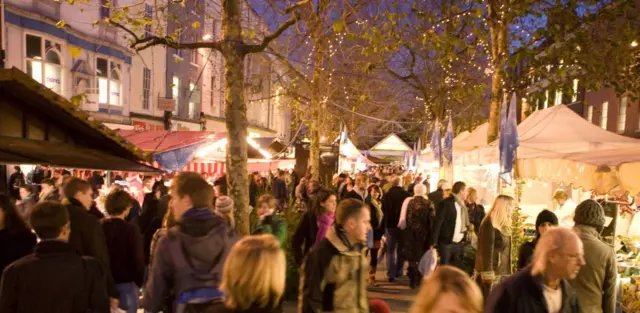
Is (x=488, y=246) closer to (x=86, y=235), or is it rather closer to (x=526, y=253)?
(x=526, y=253)

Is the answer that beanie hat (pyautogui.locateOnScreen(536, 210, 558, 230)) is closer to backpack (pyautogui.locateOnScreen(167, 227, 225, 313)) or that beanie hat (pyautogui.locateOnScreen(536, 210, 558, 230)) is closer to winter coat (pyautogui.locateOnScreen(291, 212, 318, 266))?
winter coat (pyautogui.locateOnScreen(291, 212, 318, 266))

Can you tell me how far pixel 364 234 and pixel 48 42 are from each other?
20000 mm

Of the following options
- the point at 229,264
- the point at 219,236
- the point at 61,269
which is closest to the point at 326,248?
the point at 219,236

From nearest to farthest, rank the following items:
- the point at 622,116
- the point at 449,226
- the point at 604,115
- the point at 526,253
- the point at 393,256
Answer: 1. the point at 526,253
2. the point at 449,226
3. the point at 393,256
4. the point at 622,116
5. the point at 604,115

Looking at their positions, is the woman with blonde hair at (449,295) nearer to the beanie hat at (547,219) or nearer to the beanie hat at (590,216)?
the beanie hat at (590,216)

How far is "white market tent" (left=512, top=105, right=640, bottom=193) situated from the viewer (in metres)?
7.14

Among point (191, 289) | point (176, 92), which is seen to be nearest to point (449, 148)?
point (191, 289)

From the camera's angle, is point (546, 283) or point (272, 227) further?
point (272, 227)

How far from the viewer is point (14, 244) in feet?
14.3

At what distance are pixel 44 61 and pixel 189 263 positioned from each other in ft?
64.5

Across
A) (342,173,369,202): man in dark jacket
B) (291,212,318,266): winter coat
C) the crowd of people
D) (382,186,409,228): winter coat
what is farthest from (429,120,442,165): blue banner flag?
the crowd of people

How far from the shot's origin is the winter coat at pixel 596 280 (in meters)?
4.29

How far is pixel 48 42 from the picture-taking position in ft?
67.6

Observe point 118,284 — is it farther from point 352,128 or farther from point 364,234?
point 352,128
